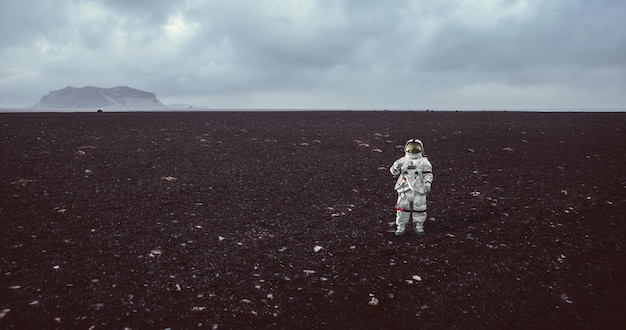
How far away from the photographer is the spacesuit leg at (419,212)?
6887 millimetres

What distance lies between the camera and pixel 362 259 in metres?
6.09

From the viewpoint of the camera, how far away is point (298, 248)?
6477 millimetres

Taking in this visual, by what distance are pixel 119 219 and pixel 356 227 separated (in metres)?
5.44

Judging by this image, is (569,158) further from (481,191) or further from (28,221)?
(28,221)

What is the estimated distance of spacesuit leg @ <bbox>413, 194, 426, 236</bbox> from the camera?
22.6 ft

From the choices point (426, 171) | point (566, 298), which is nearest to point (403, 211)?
point (426, 171)

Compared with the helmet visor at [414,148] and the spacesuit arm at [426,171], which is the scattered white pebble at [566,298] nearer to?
the spacesuit arm at [426,171]

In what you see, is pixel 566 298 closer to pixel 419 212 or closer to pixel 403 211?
pixel 419 212

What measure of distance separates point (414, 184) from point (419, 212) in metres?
0.63

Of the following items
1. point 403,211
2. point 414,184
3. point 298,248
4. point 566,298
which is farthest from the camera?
point 403,211

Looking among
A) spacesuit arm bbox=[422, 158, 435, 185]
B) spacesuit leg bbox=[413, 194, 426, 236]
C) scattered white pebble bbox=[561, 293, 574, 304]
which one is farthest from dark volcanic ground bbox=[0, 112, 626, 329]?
spacesuit arm bbox=[422, 158, 435, 185]

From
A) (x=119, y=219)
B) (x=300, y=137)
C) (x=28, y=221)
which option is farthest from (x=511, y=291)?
(x=300, y=137)

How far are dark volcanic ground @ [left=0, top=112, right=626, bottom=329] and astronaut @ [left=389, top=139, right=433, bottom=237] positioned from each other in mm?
443

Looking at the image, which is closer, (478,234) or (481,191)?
(478,234)
